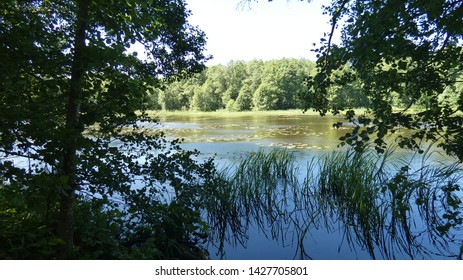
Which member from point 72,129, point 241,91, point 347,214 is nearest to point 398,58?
point 72,129

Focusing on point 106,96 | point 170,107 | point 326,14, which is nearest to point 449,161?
point 326,14

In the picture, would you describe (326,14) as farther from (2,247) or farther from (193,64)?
(2,247)

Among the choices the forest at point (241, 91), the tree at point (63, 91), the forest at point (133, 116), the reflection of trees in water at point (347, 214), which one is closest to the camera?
the tree at point (63, 91)

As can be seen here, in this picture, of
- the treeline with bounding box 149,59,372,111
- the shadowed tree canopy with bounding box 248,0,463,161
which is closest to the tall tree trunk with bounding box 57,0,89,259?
the shadowed tree canopy with bounding box 248,0,463,161

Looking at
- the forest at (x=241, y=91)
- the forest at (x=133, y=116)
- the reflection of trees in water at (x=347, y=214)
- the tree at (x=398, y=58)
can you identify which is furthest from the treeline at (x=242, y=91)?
the tree at (x=398, y=58)

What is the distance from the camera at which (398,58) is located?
2654 millimetres

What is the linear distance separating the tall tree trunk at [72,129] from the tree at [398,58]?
1660 mm

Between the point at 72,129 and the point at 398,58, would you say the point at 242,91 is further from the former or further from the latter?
the point at 72,129

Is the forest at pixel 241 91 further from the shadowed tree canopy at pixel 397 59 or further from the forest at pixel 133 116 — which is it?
the shadowed tree canopy at pixel 397 59

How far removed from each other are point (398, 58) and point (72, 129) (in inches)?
102

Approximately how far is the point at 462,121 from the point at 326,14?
2860 millimetres

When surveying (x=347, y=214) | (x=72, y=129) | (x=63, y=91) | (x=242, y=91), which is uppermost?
(x=242, y=91)

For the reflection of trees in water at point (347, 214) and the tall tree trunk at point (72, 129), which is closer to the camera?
the tall tree trunk at point (72, 129)

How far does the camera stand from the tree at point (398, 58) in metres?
2.13
